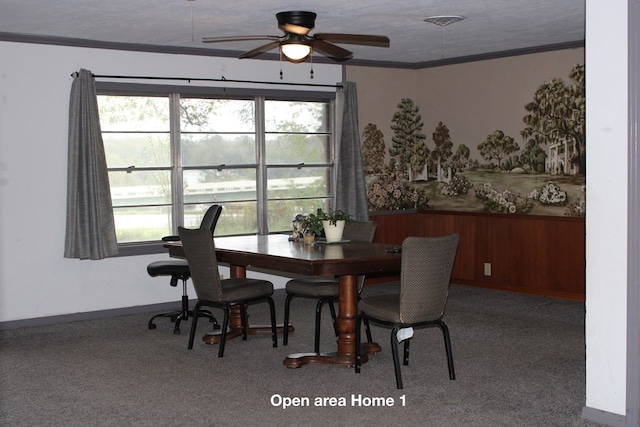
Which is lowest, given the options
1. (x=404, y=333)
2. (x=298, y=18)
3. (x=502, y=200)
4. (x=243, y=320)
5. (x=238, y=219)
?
(x=243, y=320)

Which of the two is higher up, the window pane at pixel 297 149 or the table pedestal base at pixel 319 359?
the window pane at pixel 297 149

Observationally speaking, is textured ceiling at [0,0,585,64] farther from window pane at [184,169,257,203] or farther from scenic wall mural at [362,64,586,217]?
window pane at [184,169,257,203]

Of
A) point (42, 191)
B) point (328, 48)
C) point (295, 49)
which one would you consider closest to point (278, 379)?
Result: point (295, 49)

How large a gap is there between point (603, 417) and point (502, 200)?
14.4 ft

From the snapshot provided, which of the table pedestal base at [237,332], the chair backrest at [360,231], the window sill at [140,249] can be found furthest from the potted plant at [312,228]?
the window sill at [140,249]

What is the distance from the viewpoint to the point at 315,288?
5555mm

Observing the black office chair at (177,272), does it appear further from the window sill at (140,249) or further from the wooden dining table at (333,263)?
the wooden dining table at (333,263)

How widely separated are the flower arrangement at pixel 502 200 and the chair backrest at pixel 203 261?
12.4ft

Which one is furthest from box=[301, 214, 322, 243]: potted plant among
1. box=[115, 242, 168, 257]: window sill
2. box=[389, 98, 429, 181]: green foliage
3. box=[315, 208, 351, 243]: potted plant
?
box=[389, 98, 429, 181]: green foliage

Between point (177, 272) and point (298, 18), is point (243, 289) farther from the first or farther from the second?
point (298, 18)

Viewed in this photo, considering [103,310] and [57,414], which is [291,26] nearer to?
[57,414]

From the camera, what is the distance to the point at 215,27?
6441 millimetres

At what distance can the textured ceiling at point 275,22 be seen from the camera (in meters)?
5.58

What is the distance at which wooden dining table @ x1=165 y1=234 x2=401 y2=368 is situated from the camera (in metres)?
4.82
